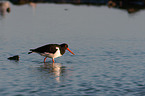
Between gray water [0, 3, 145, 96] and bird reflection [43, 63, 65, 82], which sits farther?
bird reflection [43, 63, 65, 82]

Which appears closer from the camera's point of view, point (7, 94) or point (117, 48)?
point (7, 94)

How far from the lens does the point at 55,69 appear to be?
62.3 ft

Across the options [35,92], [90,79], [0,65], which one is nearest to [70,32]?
[0,65]

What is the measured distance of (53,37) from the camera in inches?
1316

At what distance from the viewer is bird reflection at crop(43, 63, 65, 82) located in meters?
17.4

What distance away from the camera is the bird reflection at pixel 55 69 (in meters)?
17.4

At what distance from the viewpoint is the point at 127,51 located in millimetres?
25594

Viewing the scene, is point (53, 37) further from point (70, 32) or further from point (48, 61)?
point (48, 61)

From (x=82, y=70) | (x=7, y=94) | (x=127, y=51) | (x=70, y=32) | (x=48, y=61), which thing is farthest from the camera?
(x=70, y=32)

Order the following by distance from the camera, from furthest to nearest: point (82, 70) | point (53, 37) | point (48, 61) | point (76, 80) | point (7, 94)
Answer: point (53, 37), point (48, 61), point (82, 70), point (76, 80), point (7, 94)

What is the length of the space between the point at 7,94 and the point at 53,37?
19991 millimetres

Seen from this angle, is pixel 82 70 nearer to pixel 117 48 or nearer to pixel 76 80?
pixel 76 80

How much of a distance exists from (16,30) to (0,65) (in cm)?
1957

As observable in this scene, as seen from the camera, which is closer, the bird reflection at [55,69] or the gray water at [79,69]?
the gray water at [79,69]
